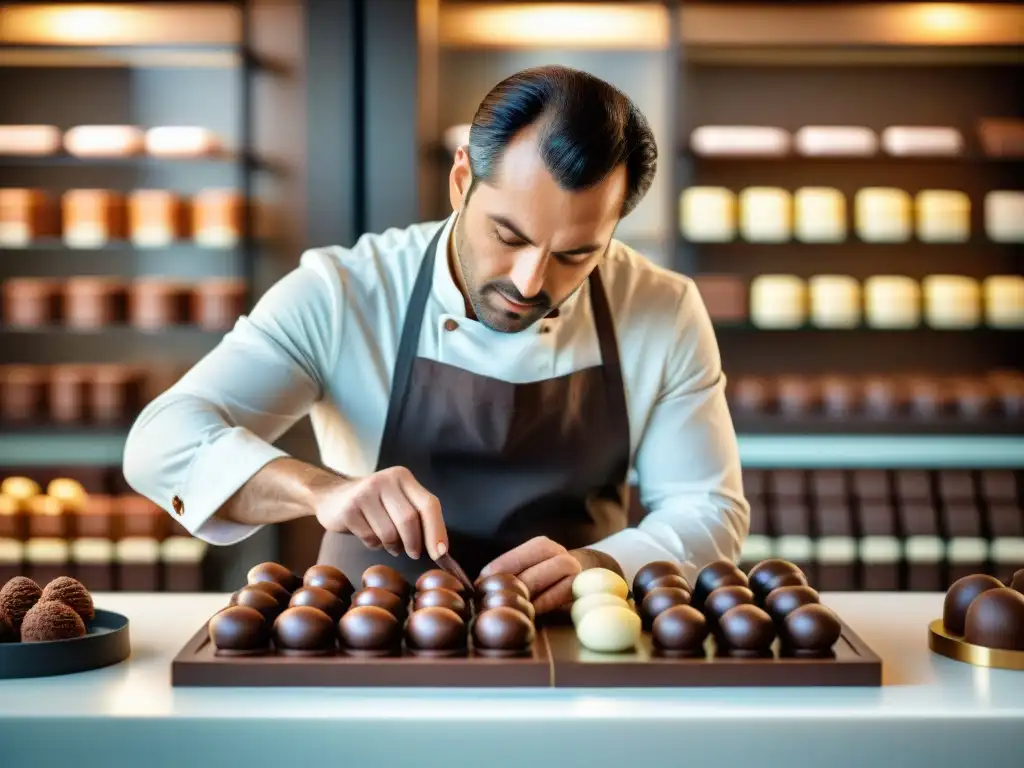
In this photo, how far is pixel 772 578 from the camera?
4.75 ft

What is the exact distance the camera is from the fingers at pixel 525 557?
4.84ft

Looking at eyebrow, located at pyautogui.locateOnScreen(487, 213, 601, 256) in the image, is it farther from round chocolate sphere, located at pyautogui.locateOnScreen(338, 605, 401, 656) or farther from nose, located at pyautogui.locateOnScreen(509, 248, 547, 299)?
round chocolate sphere, located at pyautogui.locateOnScreen(338, 605, 401, 656)

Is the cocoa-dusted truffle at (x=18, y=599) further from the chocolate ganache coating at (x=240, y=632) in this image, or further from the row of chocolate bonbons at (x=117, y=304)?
the row of chocolate bonbons at (x=117, y=304)

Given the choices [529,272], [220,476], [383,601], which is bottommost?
[383,601]

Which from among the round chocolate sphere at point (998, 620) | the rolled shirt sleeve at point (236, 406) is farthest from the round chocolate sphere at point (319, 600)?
the round chocolate sphere at point (998, 620)

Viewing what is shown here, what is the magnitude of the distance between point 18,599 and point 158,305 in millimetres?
2659

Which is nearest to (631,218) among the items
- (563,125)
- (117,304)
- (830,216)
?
(830,216)

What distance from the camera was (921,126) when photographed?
4234 mm

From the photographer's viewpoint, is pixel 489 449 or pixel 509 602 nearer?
pixel 509 602

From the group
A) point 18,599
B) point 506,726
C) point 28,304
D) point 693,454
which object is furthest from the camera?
point 28,304

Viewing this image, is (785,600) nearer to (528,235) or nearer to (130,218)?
(528,235)

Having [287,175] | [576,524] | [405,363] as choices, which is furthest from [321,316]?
[287,175]

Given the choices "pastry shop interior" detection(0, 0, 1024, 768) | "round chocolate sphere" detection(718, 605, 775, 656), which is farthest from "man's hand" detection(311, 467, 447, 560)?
"pastry shop interior" detection(0, 0, 1024, 768)

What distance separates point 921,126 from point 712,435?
2.61 metres
